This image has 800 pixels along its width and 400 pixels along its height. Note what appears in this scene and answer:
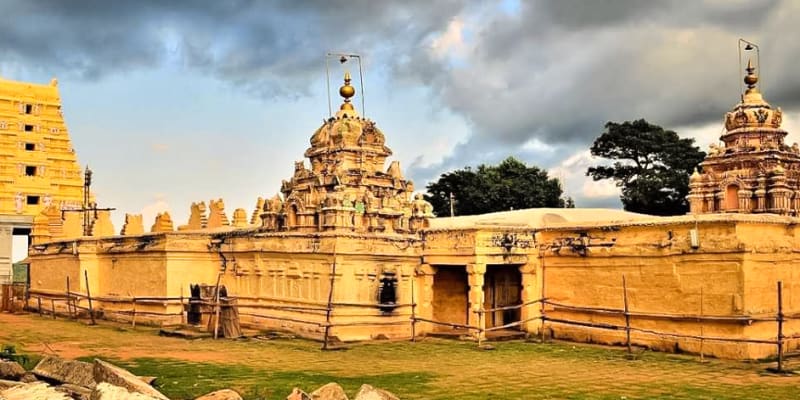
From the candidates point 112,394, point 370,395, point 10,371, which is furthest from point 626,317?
point 10,371

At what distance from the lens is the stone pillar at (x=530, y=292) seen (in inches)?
873

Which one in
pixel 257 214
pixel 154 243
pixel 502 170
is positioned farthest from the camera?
pixel 502 170

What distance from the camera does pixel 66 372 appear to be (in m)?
12.0

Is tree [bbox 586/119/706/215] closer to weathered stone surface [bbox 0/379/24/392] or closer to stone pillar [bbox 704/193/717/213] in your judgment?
stone pillar [bbox 704/193/717/213]

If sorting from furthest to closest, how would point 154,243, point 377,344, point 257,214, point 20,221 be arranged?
point 20,221 → point 257,214 → point 154,243 → point 377,344

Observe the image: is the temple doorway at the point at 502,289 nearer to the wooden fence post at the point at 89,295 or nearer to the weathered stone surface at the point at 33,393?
the wooden fence post at the point at 89,295

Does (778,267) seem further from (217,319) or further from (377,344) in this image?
(217,319)

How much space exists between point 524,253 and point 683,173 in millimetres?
33229

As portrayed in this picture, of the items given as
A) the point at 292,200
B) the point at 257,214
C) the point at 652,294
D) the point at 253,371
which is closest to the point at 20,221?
the point at 257,214

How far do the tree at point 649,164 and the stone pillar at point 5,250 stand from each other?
37911 millimetres

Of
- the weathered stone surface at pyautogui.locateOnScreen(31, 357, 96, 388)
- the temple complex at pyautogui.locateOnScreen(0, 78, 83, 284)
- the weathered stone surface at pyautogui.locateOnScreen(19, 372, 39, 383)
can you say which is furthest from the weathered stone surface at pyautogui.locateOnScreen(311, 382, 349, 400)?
the temple complex at pyautogui.locateOnScreen(0, 78, 83, 284)

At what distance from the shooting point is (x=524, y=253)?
22031mm

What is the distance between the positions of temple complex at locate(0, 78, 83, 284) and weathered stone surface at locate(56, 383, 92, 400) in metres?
37.6

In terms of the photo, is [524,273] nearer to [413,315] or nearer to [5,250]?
[413,315]
